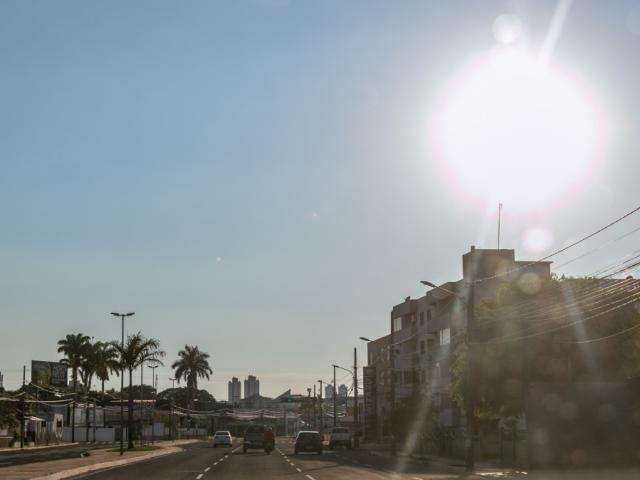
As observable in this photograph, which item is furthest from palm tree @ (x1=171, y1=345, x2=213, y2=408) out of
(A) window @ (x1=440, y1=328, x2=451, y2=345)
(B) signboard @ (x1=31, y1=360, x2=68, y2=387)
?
(A) window @ (x1=440, y1=328, x2=451, y2=345)

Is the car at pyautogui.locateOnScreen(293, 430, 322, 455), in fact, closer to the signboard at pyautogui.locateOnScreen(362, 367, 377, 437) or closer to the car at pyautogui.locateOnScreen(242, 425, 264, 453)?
the car at pyautogui.locateOnScreen(242, 425, 264, 453)

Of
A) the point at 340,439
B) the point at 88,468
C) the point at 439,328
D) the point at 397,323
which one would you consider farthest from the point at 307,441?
the point at 397,323

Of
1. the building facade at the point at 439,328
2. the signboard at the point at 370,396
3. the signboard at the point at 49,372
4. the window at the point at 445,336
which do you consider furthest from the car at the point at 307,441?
the signboard at the point at 49,372

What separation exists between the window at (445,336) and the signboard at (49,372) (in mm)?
64602

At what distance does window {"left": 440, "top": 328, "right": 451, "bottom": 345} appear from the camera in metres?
80.1

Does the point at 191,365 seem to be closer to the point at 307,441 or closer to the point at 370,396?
the point at 370,396

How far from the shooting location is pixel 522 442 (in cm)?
4834

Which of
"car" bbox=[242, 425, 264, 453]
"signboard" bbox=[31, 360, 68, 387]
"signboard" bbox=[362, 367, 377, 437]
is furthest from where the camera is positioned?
"signboard" bbox=[31, 360, 68, 387]

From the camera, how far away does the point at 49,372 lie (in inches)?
4961

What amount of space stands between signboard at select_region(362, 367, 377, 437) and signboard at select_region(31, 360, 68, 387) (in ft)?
142

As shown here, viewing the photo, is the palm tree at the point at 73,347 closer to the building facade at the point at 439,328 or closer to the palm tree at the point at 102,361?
the palm tree at the point at 102,361

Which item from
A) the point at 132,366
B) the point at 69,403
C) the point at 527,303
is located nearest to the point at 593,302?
the point at 527,303

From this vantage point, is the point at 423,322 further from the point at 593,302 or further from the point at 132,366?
the point at 593,302

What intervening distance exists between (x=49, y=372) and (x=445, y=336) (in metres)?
68.0
